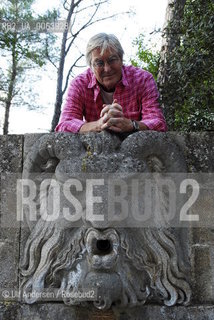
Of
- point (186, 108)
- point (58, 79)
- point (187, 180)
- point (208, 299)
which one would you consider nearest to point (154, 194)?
point (187, 180)

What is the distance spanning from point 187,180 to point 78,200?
74 cm

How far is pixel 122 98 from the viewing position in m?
3.28

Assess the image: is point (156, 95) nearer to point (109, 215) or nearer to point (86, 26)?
point (109, 215)

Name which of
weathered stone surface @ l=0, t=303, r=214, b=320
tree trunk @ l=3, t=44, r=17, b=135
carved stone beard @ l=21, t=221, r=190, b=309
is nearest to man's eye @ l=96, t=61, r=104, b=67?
carved stone beard @ l=21, t=221, r=190, b=309

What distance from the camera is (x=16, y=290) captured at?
3.02 metres

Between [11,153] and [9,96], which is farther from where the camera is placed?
[9,96]

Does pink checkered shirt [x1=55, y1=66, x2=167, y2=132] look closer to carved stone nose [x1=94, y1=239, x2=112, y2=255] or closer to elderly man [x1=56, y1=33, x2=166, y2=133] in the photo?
elderly man [x1=56, y1=33, x2=166, y2=133]

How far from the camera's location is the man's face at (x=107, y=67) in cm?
315

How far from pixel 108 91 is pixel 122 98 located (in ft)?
0.42

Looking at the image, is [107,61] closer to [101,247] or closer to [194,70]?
[101,247]

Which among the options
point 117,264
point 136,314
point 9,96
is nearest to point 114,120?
point 117,264

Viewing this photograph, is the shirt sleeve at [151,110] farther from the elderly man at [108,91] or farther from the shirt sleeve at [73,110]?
the shirt sleeve at [73,110]

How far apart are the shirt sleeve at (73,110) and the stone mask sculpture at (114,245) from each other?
193 mm

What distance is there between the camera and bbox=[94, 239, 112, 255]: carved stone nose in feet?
9.03
